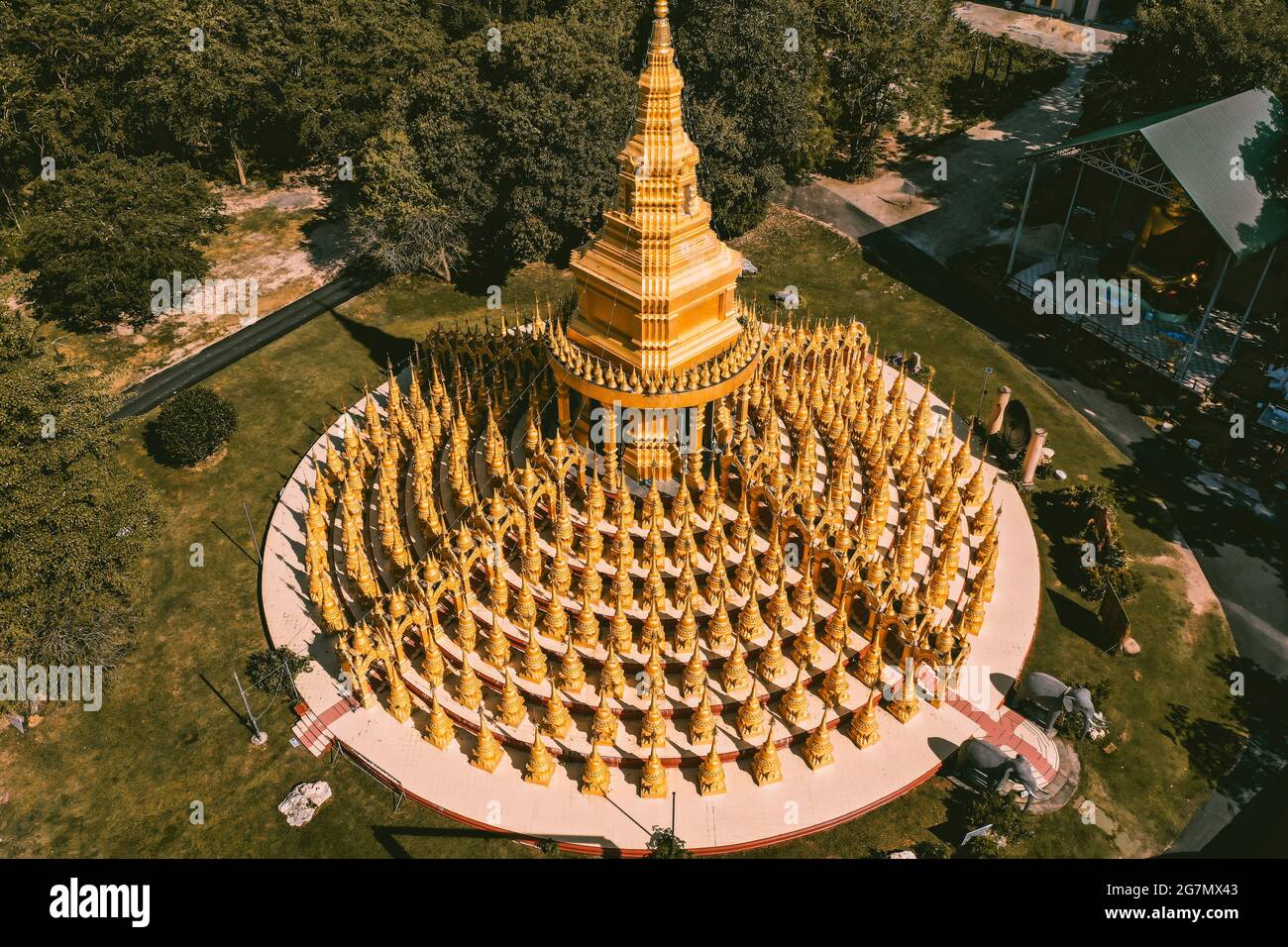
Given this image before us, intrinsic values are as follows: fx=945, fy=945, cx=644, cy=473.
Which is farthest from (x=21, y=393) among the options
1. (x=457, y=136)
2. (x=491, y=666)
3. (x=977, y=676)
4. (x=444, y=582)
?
(x=977, y=676)

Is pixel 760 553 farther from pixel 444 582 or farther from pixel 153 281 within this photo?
pixel 153 281

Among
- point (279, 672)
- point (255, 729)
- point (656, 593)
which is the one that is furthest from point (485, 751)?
point (279, 672)

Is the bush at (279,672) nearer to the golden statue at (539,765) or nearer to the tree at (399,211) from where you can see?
the golden statue at (539,765)

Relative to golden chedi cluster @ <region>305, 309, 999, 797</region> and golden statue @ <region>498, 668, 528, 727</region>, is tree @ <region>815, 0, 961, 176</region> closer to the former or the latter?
golden chedi cluster @ <region>305, 309, 999, 797</region>

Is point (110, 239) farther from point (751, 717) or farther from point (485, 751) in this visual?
point (751, 717)

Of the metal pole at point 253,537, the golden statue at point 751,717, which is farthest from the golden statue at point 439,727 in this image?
the metal pole at point 253,537

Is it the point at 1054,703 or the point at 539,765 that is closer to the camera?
the point at 539,765
